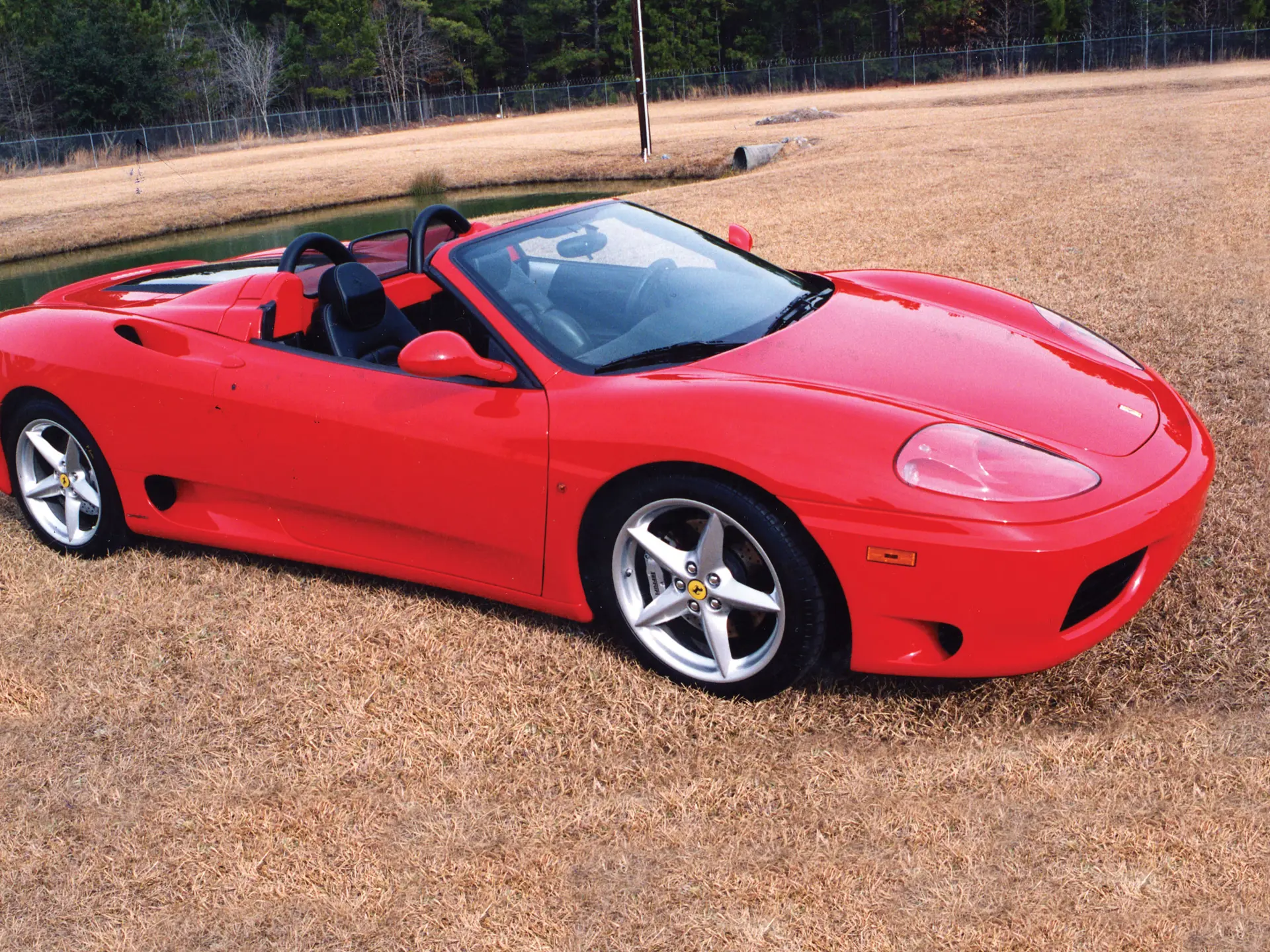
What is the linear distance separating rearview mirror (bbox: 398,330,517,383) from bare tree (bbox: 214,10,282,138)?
57.0 metres

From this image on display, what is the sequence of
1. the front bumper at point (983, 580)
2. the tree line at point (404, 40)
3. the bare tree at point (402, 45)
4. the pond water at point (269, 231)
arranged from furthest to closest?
the bare tree at point (402, 45) < the tree line at point (404, 40) < the pond water at point (269, 231) < the front bumper at point (983, 580)

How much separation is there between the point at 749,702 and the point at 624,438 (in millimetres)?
805

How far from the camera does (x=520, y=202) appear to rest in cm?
1914

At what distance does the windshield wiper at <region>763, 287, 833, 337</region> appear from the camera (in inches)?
144

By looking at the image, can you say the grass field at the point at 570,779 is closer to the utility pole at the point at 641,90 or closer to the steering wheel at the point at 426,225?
the steering wheel at the point at 426,225

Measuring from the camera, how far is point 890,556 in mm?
2717

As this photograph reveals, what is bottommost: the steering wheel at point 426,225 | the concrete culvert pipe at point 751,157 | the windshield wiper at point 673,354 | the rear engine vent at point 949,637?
the rear engine vent at point 949,637

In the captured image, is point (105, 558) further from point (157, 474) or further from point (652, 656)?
point (652, 656)

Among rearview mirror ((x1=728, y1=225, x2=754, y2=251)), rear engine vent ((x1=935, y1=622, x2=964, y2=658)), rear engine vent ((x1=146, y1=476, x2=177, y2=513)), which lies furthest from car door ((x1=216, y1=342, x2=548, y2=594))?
rearview mirror ((x1=728, y1=225, x2=754, y2=251))

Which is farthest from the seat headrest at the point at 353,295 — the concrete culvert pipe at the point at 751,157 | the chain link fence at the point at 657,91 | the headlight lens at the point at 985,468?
the chain link fence at the point at 657,91

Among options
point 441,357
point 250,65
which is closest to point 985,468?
point 441,357

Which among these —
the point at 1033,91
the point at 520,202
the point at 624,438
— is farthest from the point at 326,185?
the point at 624,438

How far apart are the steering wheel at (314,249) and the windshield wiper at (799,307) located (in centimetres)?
165

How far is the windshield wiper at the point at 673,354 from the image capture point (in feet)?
11.0
